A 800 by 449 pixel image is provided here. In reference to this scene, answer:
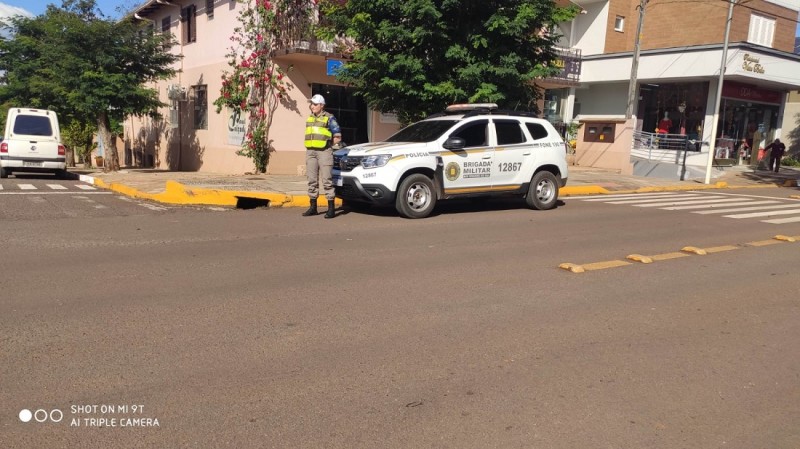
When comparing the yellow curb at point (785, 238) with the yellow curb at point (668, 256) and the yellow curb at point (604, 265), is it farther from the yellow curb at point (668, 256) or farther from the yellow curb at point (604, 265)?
the yellow curb at point (604, 265)

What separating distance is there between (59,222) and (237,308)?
5.39m

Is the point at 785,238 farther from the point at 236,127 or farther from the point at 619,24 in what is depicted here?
the point at 619,24

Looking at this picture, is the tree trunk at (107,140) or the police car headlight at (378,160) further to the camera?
the tree trunk at (107,140)

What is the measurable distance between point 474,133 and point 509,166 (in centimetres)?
102

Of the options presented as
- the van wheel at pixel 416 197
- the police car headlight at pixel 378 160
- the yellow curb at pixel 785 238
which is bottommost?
the yellow curb at pixel 785 238

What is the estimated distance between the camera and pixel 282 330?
14.7 ft

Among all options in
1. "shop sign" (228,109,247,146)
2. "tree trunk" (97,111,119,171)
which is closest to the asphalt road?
"shop sign" (228,109,247,146)

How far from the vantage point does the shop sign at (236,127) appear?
1867 centimetres

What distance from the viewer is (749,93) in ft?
91.4

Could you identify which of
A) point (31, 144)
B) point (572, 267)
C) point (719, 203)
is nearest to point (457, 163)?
point (572, 267)

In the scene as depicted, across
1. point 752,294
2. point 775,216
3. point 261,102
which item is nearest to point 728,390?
point 752,294

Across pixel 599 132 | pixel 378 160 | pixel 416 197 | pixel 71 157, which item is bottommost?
pixel 71 157

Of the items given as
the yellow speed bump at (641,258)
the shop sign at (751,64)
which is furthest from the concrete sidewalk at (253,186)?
the yellow speed bump at (641,258)

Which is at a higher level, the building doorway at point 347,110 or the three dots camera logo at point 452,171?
the building doorway at point 347,110
